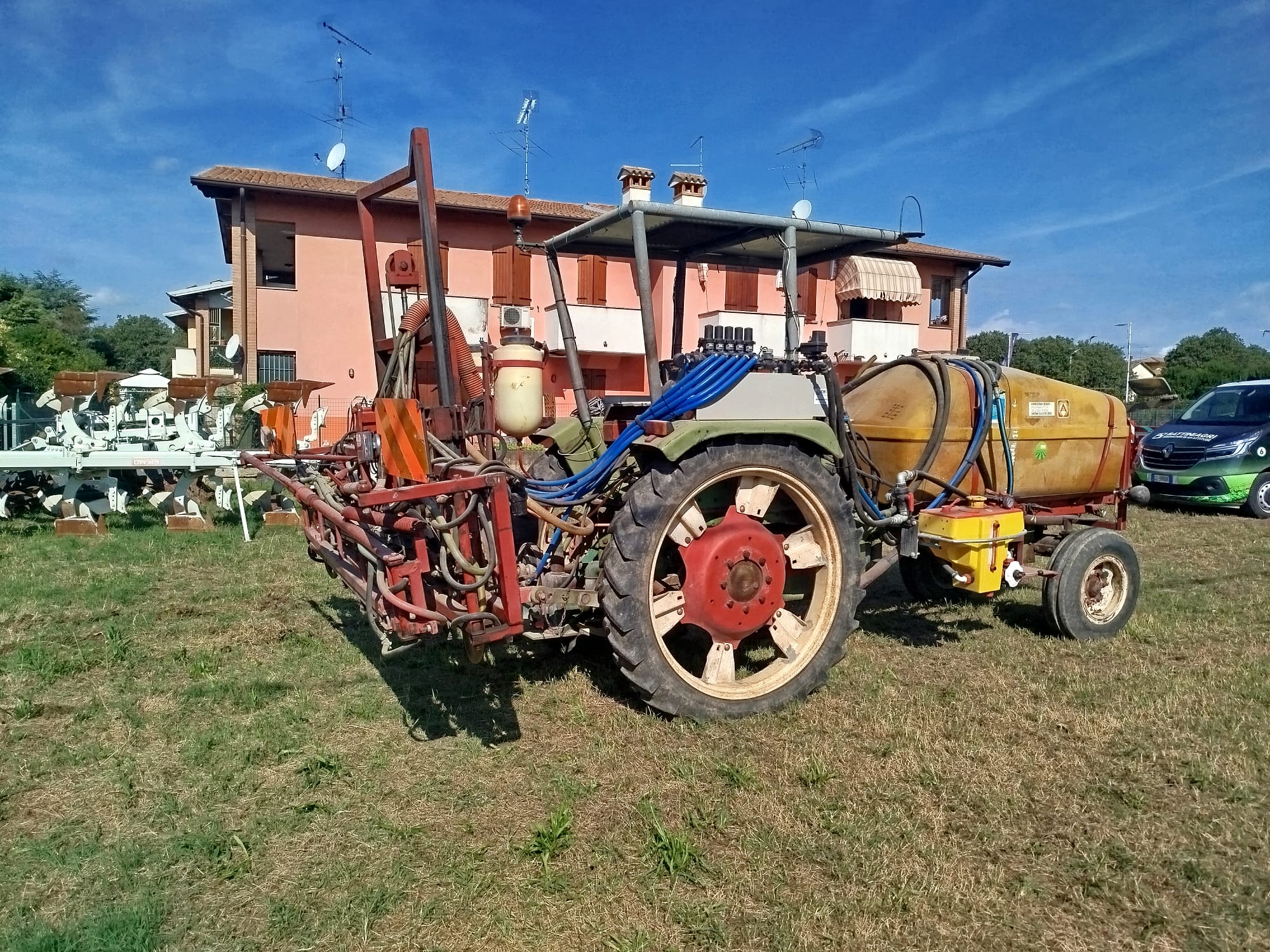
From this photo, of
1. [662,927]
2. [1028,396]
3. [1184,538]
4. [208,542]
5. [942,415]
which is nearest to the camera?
[662,927]

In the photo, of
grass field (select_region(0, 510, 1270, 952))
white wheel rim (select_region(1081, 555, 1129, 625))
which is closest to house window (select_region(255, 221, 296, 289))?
grass field (select_region(0, 510, 1270, 952))

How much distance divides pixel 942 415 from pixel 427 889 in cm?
368

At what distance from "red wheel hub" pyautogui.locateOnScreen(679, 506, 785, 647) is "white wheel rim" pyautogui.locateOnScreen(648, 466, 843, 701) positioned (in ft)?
0.23

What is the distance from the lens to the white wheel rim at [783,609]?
3.76m

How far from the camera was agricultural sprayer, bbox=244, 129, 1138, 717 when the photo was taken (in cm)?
324

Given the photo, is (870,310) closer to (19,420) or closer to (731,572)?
(19,420)

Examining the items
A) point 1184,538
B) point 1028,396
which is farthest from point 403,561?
point 1184,538

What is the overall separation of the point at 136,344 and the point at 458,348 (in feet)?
202

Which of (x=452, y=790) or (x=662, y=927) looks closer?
(x=662, y=927)

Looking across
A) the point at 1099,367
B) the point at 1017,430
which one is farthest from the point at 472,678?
the point at 1099,367

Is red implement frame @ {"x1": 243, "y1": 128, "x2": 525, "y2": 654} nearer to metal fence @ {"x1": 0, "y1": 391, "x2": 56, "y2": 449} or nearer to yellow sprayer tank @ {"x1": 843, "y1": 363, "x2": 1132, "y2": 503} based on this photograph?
yellow sprayer tank @ {"x1": 843, "y1": 363, "x2": 1132, "y2": 503}

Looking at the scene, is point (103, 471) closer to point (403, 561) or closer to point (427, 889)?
point (403, 561)

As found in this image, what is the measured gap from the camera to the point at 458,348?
15.3ft

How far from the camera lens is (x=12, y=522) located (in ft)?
29.4
